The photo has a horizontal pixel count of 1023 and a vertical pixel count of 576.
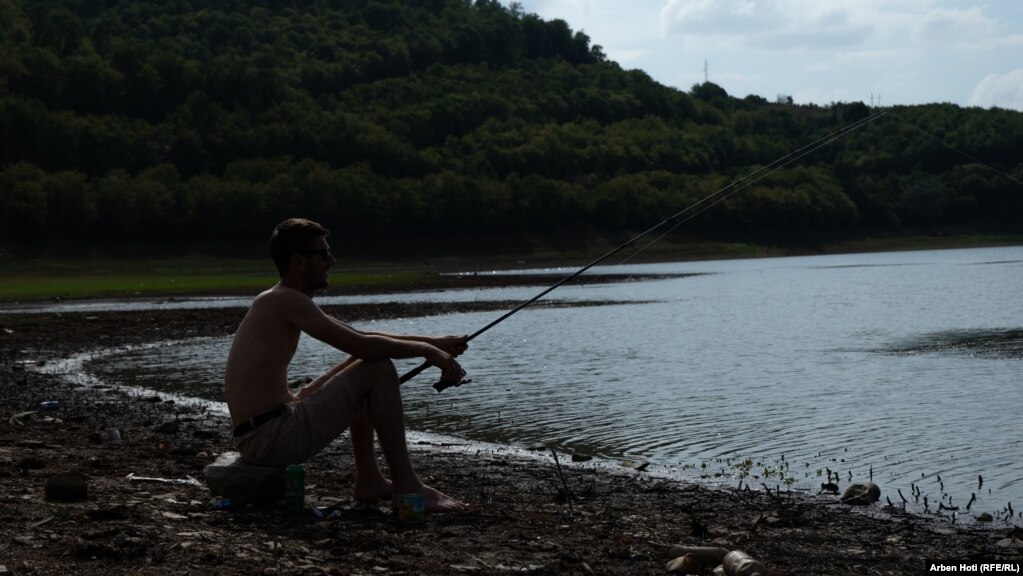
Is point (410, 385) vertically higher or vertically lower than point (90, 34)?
lower

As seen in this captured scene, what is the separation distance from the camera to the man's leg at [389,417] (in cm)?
703

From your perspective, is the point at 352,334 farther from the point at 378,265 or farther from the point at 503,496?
the point at 378,265

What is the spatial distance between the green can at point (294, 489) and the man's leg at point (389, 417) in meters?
0.49

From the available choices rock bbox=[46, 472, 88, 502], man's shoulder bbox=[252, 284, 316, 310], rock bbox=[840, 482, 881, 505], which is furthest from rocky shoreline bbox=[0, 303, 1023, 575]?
man's shoulder bbox=[252, 284, 316, 310]

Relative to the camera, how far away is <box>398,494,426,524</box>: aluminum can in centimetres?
691

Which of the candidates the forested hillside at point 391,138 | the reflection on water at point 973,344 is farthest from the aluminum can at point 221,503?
the forested hillside at point 391,138

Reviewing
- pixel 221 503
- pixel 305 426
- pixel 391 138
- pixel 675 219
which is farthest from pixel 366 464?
pixel 391 138

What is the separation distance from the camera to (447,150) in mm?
129625

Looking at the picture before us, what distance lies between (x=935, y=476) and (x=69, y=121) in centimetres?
8985

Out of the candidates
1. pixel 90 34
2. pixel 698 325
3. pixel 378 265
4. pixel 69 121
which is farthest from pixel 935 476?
pixel 90 34

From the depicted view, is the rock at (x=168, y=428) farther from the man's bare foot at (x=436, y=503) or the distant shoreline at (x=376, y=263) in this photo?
the distant shoreline at (x=376, y=263)

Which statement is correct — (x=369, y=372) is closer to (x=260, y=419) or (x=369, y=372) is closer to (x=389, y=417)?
(x=389, y=417)

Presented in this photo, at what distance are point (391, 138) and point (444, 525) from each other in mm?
115351

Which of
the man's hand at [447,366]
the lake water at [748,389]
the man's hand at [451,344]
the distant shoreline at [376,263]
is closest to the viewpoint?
the man's hand at [447,366]
